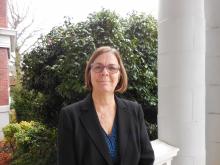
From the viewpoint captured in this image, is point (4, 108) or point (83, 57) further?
point (4, 108)

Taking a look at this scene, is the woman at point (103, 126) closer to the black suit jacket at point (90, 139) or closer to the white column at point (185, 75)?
the black suit jacket at point (90, 139)

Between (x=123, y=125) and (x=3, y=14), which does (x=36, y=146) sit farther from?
(x=3, y=14)

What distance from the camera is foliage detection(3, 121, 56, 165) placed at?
5.04m

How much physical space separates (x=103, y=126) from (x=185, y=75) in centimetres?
94

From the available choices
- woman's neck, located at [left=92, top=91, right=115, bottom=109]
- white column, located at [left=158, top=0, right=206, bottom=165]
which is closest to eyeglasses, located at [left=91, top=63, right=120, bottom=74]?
woman's neck, located at [left=92, top=91, right=115, bottom=109]

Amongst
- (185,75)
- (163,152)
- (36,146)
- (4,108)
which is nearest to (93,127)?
(163,152)

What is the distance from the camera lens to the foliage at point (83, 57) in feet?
14.1

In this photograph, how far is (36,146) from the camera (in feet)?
17.7

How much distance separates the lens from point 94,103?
165 cm

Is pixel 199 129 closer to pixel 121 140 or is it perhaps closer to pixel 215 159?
pixel 215 159

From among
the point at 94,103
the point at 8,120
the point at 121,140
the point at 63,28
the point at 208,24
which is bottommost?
the point at 8,120

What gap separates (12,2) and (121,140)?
9.67m

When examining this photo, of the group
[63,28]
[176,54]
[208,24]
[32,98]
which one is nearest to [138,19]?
Result: [63,28]

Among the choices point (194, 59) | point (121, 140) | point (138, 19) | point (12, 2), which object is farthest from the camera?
point (12, 2)
